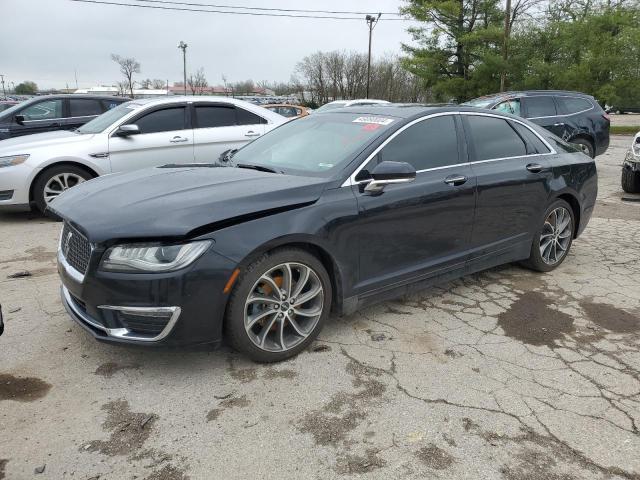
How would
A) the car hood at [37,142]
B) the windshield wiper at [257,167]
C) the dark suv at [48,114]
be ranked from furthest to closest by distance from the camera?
the dark suv at [48,114] < the car hood at [37,142] < the windshield wiper at [257,167]

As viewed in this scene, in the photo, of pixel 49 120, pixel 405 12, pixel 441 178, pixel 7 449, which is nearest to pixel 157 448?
pixel 7 449

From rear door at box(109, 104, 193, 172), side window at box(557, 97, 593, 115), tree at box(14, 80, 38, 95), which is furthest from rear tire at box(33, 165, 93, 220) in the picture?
tree at box(14, 80, 38, 95)

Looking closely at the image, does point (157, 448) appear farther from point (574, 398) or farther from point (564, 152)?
point (564, 152)

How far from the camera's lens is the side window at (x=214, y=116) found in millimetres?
7531

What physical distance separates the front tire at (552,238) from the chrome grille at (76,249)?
377 centimetres

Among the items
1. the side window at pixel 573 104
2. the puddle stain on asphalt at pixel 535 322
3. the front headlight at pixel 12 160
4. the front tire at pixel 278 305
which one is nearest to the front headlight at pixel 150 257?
the front tire at pixel 278 305

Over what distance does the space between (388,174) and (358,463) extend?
1.77 meters

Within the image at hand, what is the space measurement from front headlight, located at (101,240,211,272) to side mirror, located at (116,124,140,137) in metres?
4.55

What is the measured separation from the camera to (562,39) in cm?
2645

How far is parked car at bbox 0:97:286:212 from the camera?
653 cm

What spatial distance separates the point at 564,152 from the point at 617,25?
2548 cm

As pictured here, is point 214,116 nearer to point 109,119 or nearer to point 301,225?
point 109,119

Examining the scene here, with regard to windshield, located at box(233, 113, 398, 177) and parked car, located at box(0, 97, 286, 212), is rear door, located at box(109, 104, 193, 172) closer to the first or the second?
parked car, located at box(0, 97, 286, 212)

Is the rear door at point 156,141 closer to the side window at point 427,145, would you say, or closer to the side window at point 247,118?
the side window at point 247,118
